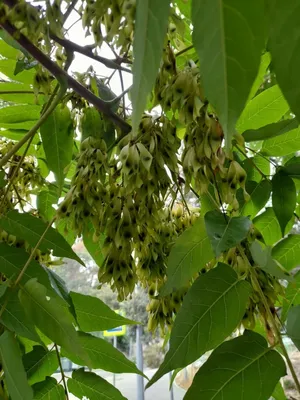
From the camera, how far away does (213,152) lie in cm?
38

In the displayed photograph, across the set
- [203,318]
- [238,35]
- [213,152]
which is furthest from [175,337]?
[238,35]

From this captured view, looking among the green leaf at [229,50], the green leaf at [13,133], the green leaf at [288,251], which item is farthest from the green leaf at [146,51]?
the green leaf at [13,133]

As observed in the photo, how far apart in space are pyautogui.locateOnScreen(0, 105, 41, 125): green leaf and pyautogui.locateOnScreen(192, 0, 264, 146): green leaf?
48 cm

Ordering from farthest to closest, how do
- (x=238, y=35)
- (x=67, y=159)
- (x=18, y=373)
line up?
(x=67, y=159), (x=18, y=373), (x=238, y=35)

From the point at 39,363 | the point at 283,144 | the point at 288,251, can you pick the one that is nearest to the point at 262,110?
the point at 283,144

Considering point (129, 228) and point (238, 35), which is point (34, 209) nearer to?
point (129, 228)

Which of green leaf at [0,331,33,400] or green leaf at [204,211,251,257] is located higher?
green leaf at [204,211,251,257]

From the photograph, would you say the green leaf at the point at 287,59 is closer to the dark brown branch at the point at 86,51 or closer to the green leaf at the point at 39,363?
the dark brown branch at the point at 86,51

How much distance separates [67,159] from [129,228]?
133 millimetres

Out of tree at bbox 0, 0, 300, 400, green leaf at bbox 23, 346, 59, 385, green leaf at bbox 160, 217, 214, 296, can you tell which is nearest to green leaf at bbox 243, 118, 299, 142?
tree at bbox 0, 0, 300, 400

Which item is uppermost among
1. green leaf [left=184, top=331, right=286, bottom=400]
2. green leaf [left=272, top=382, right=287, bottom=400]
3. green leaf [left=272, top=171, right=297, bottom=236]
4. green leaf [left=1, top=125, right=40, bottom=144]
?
green leaf [left=1, top=125, right=40, bottom=144]

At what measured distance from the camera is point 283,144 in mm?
583

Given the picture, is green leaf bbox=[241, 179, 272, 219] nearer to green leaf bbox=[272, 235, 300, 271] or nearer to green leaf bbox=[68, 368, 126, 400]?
green leaf bbox=[272, 235, 300, 271]

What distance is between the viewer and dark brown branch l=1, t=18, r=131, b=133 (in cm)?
40
